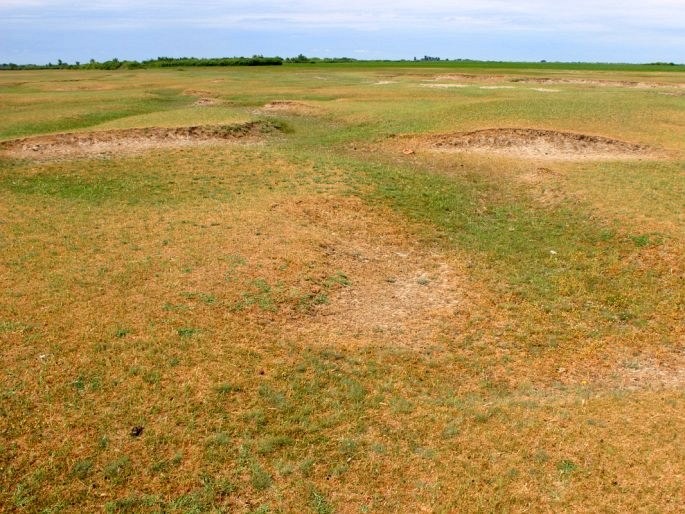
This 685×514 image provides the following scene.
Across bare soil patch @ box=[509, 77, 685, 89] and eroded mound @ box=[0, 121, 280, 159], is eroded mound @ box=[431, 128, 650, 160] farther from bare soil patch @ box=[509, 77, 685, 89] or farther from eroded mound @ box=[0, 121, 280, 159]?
bare soil patch @ box=[509, 77, 685, 89]

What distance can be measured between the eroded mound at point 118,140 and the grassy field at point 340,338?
372 centimetres

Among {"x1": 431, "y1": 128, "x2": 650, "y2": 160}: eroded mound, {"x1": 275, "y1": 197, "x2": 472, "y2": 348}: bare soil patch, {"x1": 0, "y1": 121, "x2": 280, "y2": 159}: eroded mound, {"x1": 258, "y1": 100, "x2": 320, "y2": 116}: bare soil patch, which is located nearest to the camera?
{"x1": 275, "y1": 197, "x2": 472, "y2": 348}: bare soil patch

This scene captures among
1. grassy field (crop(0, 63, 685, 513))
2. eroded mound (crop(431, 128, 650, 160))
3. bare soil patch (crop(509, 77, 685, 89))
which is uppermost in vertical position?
bare soil patch (crop(509, 77, 685, 89))

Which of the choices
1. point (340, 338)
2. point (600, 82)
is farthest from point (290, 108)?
point (600, 82)

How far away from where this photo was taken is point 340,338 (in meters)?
12.8

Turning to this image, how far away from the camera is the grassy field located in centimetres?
863

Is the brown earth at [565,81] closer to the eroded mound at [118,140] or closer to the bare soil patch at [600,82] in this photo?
the bare soil patch at [600,82]

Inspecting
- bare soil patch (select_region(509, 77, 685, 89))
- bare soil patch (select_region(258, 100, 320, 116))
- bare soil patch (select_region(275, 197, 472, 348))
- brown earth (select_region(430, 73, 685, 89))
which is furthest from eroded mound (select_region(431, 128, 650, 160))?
bare soil patch (select_region(509, 77, 685, 89))

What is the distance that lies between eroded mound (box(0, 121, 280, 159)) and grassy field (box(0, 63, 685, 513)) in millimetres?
3724

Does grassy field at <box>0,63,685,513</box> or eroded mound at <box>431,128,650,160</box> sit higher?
eroded mound at <box>431,128,650,160</box>

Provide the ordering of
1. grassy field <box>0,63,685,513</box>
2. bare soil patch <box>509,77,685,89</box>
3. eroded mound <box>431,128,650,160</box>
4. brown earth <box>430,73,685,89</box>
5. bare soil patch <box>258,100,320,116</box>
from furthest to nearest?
brown earth <box>430,73,685,89</box>, bare soil patch <box>509,77,685,89</box>, bare soil patch <box>258,100,320,116</box>, eroded mound <box>431,128,650,160</box>, grassy field <box>0,63,685,513</box>

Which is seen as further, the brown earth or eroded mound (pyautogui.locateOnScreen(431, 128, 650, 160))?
the brown earth

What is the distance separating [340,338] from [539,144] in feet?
78.8

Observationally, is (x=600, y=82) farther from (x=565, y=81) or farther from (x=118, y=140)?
(x=118, y=140)
